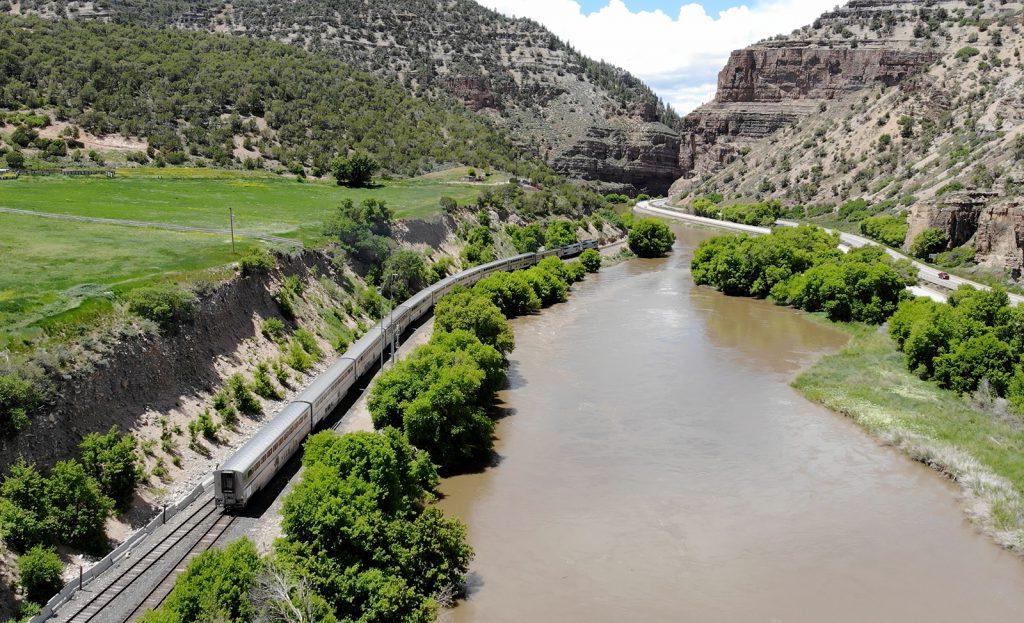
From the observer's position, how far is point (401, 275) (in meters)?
52.8

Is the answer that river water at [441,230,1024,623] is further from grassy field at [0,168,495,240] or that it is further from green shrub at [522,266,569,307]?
grassy field at [0,168,495,240]

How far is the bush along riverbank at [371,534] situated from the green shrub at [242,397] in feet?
17.5

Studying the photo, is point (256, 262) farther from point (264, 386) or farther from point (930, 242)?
point (930, 242)

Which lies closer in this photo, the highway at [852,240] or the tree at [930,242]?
the highway at [852,240]

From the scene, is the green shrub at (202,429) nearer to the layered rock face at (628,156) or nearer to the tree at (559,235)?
the tree at (559,235)

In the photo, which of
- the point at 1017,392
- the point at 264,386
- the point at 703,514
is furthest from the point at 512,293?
the point at 1017,392

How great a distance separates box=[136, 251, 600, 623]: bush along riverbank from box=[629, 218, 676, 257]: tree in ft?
207

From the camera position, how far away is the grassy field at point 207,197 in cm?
4872

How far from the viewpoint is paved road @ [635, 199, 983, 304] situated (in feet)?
179

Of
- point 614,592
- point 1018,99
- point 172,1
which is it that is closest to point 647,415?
point 614,592

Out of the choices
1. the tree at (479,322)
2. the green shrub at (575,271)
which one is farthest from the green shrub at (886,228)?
the tree at (479,322)

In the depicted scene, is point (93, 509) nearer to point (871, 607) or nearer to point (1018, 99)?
point (871, 607)

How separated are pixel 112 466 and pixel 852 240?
78.8m

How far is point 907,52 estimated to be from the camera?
128625 millimetres
